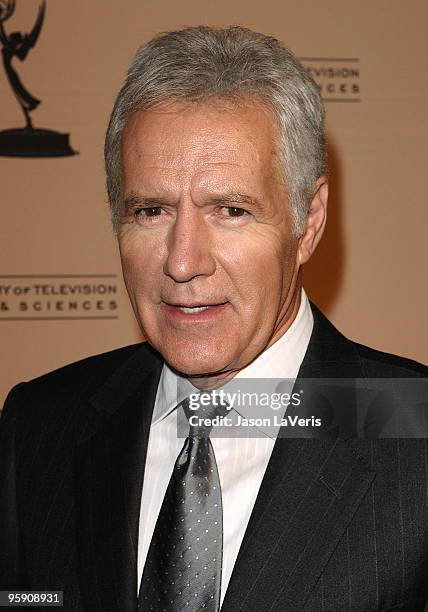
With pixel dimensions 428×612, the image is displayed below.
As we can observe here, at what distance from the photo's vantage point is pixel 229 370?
1351mm

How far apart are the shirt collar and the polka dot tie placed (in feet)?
0.32

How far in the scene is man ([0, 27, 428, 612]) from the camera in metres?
1.21

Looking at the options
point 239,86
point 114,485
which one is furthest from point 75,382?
point 239,86

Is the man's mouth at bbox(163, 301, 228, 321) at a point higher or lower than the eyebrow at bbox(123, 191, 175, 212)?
lower

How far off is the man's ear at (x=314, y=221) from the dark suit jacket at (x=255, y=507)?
12cm

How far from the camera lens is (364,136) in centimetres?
214

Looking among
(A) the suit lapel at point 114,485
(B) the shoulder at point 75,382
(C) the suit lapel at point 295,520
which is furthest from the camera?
(B) the shoulder at point 75,382

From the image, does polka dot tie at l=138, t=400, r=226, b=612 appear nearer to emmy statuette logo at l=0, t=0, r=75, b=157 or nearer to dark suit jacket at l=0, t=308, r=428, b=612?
dark suit jacket at l=0, t=308, r=428, b=612

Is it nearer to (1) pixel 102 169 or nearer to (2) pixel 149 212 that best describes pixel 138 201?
(2) pixel 149 212

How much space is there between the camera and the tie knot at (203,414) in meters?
1.31

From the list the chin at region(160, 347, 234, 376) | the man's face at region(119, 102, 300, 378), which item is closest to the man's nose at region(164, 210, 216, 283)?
the man's face at region(119, 102, 300, 378)

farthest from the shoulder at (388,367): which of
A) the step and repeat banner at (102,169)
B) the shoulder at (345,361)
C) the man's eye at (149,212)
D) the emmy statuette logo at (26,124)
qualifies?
the emmy statuette logo at (26,124)

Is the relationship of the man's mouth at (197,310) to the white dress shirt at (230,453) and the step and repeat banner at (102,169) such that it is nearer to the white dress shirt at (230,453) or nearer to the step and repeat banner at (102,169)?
the white dress shirt at (230,453)

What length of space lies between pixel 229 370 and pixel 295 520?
0.24 meters
